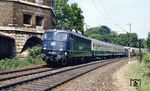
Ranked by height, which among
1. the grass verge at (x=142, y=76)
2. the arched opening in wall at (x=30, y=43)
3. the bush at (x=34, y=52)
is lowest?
the grass verge at (x=142, y=76)

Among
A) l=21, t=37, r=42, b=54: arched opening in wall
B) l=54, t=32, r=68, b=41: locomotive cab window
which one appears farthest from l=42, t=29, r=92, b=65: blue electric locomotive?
l=21, t=37, r=42, b=54: arched opening in wall

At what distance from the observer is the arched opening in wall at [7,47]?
28.7 meters

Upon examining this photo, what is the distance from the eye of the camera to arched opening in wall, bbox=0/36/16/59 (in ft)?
94.0

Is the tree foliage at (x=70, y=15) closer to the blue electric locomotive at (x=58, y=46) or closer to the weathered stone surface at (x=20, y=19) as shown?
the weathered stone surface at (x=20, y=19)

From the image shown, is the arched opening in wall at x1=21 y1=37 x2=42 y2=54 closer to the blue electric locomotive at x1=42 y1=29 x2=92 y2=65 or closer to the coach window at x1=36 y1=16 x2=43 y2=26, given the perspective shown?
the coach window at x1=36 y1=16 x2=43 y2=26

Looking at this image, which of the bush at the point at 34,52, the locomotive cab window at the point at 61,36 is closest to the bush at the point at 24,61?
the bush at the point at 34,52

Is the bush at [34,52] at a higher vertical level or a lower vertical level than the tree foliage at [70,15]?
lower

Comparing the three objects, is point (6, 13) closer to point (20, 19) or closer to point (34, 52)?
point (20, 19)

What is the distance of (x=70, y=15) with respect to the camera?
2052 inches

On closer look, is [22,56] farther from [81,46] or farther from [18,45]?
[81,46]

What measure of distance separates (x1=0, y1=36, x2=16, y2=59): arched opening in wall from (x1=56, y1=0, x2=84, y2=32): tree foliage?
21.2 metres

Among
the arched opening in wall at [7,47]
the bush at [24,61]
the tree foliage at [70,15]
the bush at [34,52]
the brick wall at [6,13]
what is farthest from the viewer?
the tree foliage at [70,15]

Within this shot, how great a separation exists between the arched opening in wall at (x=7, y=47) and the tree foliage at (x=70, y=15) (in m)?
21.2

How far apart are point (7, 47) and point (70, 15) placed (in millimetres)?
23577
